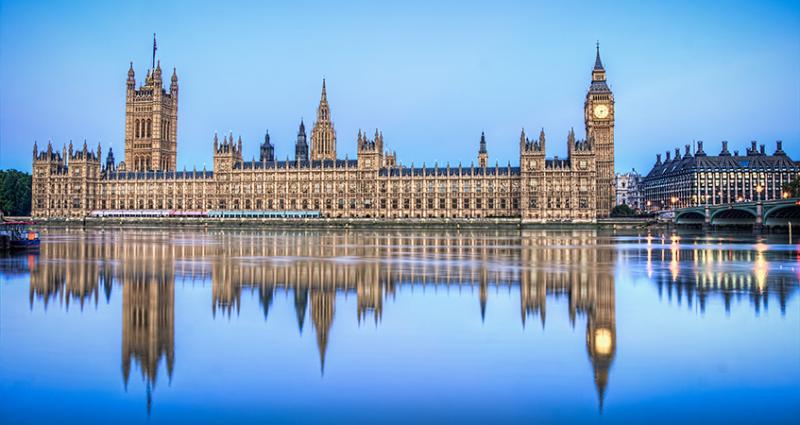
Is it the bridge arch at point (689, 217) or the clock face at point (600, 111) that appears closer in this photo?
the bridge arch at point (689, 217)

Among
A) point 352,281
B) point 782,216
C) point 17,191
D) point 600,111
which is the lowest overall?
point 352,281

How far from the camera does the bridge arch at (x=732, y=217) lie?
3890 inches

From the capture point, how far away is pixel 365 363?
13.9 meters

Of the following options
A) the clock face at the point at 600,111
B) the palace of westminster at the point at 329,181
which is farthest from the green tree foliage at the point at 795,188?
the clock face at the point at 600,111

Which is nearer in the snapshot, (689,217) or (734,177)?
(689,217)

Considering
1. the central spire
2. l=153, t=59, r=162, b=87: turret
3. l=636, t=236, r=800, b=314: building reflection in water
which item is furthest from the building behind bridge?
l=636, t=236, r=800, b=314: building reflection in water

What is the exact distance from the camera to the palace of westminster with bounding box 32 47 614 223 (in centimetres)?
13075

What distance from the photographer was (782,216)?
8994 centimetres

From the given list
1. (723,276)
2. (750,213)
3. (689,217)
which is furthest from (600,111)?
(723,276)

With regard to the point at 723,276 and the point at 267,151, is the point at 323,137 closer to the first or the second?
the point at 267,151

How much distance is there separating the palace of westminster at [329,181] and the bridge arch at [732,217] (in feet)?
73.2

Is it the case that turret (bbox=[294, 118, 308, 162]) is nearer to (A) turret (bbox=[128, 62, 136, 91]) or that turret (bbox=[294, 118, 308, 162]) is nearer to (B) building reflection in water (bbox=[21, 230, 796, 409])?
(A) turret (bbox=[128, 62, 136, 91])

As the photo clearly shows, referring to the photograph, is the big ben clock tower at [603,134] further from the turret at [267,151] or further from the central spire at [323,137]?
the turret at [267,151]

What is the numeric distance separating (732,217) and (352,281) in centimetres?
9343
